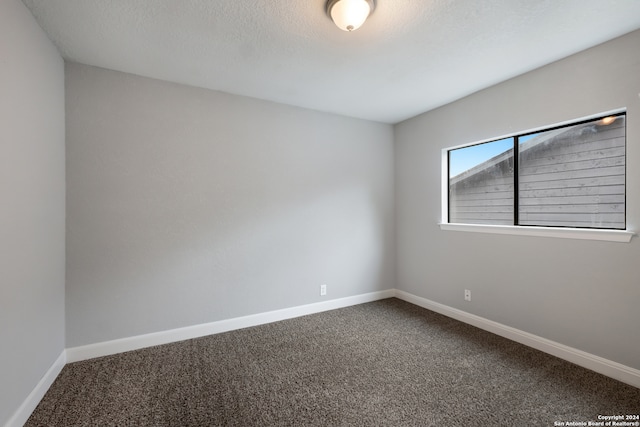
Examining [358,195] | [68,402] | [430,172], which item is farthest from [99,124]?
[430,172]

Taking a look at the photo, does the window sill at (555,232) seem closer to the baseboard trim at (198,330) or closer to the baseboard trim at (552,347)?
the baseboard trim at (552,347)

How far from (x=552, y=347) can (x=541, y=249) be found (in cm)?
85


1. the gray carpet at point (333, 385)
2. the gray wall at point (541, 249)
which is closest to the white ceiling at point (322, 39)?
the gray wall at point (541, 249)

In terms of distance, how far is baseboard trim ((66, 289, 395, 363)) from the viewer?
2.36 meters

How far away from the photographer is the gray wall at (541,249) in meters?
2.01

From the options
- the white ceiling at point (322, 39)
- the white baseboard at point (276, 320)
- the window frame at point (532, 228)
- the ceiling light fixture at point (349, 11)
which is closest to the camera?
the ceiling light fixture at point (349, 11)

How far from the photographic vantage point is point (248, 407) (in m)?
1.77

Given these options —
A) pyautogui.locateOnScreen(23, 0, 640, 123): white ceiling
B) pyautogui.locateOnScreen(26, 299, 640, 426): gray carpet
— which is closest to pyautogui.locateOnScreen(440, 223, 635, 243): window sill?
pyautogui.locateOnScreen(26, 299, 640, 426): gray carpet

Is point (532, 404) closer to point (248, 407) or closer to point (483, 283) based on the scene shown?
point (483, 283)

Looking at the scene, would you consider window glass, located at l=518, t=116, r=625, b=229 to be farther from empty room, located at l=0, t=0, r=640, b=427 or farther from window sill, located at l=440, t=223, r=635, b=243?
window sill, located at l=440, t=223, r=635, b=243

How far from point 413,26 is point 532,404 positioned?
265 cm

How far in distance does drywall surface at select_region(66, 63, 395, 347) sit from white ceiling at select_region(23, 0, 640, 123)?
363 mm

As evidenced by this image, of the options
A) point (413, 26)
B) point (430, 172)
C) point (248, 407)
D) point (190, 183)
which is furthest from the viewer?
point (430, 172)

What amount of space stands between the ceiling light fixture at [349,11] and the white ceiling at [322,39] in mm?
70
